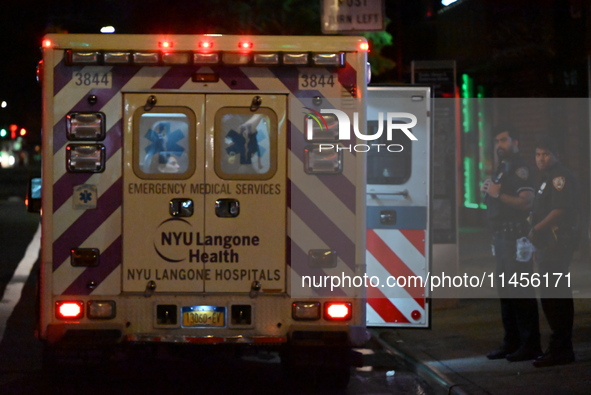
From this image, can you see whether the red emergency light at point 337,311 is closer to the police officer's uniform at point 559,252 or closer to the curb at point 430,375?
the curb at point 430,375

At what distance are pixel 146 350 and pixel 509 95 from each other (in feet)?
40.7

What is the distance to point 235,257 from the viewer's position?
→ 6.75 m

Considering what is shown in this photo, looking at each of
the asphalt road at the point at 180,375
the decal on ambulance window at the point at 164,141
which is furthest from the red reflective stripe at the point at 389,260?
the decal on ambulance window at the point at 164,141

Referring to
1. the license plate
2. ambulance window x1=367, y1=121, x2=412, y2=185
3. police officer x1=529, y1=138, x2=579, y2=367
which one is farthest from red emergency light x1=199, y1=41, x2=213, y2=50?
police officer x1=529, y1=138, x2=579, y2=367

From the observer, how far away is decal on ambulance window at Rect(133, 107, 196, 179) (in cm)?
675

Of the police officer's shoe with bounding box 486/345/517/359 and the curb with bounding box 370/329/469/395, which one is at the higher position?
the police officer's shoe with bounding box 486/345/517/359

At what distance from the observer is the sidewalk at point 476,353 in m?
7.19

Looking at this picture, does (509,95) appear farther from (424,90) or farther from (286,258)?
(286,258)

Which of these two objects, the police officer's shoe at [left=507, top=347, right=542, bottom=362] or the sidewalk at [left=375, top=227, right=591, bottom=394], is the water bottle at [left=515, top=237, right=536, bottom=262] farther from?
the sidewalk at [left=375, top=227, right=591, bottom=394]

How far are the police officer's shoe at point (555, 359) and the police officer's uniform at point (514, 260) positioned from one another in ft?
0.79

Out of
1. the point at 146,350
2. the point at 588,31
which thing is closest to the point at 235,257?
the point at 146,350

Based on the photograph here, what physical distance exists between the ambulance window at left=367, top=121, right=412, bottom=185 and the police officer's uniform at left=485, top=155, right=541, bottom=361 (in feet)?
3.03

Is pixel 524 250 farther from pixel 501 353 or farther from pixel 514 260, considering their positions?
pixel 501 353

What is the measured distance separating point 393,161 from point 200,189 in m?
2.69
